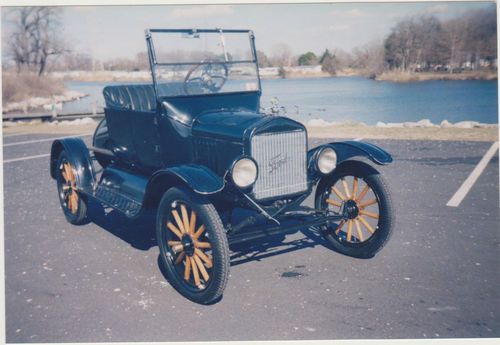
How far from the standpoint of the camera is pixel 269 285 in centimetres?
389

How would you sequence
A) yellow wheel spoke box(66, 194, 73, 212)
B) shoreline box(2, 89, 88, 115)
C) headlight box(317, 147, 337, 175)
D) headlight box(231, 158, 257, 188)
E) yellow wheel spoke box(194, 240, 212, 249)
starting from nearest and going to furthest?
yellow wheel spoke box(194, 240, 212, 249) < headlight box(231, 158, 257, 188) < headlight box(317, 147, 337, 175) < yellow wheel spoke box(66, 194, 73, 212) < shoreline box(2, 89, 88, 115)

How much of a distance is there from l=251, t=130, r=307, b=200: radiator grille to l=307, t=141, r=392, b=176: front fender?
168 mm

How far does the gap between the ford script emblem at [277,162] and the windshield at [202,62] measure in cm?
119

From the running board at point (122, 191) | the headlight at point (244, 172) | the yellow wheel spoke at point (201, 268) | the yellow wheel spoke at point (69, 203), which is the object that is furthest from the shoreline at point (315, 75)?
the yellow wheel spoke at point (201, 268)

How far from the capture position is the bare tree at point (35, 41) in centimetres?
913

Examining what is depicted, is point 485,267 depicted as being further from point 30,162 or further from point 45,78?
point 45,78

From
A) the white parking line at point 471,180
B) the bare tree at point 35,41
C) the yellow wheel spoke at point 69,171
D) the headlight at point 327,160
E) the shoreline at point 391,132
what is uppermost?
the bare tree at point 35,41

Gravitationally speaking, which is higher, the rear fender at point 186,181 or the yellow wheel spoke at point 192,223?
the rear fender at point 186,181

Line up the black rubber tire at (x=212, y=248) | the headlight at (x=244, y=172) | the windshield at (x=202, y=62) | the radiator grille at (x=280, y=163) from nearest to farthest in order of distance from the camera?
the black rubber tire at (x=212, y=248)
the headlight at (x=244, y=172)
the radiator grille at (x=280, y=163)
the windshield at (x=202, y=62)

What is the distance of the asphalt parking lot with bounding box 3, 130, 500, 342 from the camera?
3242mm

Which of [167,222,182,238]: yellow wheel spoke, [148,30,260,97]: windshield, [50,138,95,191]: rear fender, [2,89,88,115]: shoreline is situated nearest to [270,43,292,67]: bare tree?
[148,30,260,97]: windshield

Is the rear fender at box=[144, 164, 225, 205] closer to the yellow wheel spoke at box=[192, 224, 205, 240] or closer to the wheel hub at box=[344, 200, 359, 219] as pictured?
the yellow wheel spoke at box=[192, 224, 205, 240]

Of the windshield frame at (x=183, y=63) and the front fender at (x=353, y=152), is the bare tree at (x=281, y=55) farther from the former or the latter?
the front fender at (x=353, y=152)

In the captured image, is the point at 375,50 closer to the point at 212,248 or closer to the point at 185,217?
the point at 185,217
